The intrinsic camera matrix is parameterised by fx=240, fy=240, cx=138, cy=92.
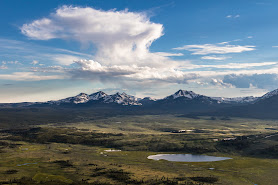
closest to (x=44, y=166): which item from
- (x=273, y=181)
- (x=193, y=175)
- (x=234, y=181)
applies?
(x=193, y=175)

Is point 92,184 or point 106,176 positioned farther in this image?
point 106,176

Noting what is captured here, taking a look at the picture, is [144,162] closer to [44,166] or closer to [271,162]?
[44,166]

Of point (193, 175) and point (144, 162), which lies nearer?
point (193, 175)

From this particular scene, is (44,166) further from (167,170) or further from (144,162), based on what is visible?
(167,170)

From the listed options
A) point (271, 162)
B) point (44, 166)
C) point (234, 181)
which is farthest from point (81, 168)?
point (271, 162)

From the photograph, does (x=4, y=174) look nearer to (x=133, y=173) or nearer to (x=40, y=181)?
(x=40, y=181)

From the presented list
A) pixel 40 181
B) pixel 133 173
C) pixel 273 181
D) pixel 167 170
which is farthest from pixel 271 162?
pixel 40 181

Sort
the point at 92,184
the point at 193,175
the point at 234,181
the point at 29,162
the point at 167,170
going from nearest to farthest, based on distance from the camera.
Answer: the point at 92,184 < the point at 234,181 < the point at 193,175 < the point at 167,170 < the point at 29,162

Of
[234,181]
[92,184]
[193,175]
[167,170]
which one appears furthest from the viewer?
[167,170]

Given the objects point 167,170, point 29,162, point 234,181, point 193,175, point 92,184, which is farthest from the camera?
point 29,162
